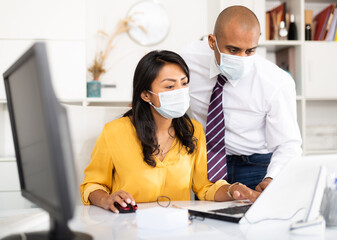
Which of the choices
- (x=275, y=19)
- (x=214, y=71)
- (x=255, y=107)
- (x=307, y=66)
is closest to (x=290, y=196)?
(x=255, y=107)

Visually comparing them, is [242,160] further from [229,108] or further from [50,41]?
[50,41]

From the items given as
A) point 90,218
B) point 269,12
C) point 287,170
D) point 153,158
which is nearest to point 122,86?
point 269,12

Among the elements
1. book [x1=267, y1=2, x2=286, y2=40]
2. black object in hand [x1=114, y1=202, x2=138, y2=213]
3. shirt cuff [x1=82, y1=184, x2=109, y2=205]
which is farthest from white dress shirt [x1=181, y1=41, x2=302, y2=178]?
book [x1=267, y1=2, x2=286, y2=40]

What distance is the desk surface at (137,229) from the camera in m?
1.06

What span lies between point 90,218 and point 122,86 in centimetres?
240

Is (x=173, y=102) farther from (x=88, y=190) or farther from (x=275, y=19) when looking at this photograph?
(x=275, y=19)

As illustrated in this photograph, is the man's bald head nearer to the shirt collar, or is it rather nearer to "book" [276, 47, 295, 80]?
the shirt collar

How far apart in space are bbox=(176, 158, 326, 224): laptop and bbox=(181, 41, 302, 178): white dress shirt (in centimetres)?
77

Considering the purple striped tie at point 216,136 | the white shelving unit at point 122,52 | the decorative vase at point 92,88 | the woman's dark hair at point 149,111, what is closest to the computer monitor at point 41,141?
Result: the woman's dark hair at point 149,111

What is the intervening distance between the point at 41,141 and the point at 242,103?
135 centimetres

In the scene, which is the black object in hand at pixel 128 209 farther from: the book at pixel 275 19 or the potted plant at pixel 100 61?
the book at pixel 275 19

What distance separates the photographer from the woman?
172cm

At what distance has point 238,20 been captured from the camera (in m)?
1.89

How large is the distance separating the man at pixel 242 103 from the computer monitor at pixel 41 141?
98cm
